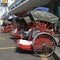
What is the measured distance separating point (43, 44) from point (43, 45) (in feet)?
0.17

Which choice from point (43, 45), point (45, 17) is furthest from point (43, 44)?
point (45, 17)

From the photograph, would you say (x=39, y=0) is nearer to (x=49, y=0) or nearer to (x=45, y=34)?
(x=49, y=0)

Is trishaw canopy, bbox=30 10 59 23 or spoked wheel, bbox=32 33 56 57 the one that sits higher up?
trishaw canopy, bbox=30 10 59 23

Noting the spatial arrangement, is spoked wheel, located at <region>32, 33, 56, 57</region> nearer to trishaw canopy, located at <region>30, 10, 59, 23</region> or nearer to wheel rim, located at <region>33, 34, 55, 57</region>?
wheel rim, located at <region>33, 34, 55, 57</region>

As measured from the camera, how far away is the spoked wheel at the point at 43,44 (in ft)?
35.6

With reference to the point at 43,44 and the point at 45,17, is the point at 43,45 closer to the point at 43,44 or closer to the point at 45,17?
the point at 43,44

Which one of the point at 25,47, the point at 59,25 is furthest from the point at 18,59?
the point at 59,25

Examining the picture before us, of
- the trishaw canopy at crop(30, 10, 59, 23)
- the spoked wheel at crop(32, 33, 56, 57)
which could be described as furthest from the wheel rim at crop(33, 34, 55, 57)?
the trishaw canopy at crop(30, 10, 59, 23)

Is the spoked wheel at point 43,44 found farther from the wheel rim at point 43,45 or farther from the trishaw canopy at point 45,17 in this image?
the trishaw canopy at point 45,17

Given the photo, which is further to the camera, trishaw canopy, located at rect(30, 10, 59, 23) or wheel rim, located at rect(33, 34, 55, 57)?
trishaw canopy, located at rect(30, 10, 59, 23)

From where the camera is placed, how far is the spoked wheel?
1085 centimetres

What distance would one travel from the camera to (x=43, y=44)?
10930mm

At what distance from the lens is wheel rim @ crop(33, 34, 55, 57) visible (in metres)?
10.9

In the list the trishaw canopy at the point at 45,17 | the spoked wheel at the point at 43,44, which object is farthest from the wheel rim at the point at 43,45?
the trishaw canopy at the point at 45,17
